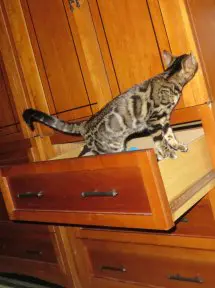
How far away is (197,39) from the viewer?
3.57 ft

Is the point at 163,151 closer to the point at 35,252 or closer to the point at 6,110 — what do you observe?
the point at 6,110

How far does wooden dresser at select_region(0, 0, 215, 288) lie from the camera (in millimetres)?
934

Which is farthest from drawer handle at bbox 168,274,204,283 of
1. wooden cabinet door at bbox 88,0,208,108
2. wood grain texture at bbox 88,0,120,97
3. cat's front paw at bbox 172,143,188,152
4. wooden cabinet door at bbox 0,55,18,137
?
wooden cabinet door at bbox 0,55,18,137

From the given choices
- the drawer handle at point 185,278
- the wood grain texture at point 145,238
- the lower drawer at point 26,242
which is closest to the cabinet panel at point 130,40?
the wood grain texture at point 145,238

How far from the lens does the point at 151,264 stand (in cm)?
133

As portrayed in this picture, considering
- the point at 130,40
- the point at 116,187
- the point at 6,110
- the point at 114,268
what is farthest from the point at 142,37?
the point at 114,268

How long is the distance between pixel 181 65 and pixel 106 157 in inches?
16.0

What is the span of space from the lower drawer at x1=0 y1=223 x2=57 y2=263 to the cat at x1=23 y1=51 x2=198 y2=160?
627 mm

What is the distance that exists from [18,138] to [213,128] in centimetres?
92

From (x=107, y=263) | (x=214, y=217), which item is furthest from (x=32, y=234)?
(x=214, y=217)

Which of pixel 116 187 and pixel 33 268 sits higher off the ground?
pixel 116 187

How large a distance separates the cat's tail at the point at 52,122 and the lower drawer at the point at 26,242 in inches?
23.4

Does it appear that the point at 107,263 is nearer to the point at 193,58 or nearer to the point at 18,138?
the point at 18,138

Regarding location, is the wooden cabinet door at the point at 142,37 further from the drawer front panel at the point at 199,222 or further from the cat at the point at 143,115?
the drawer front panel at the point at 199,222
